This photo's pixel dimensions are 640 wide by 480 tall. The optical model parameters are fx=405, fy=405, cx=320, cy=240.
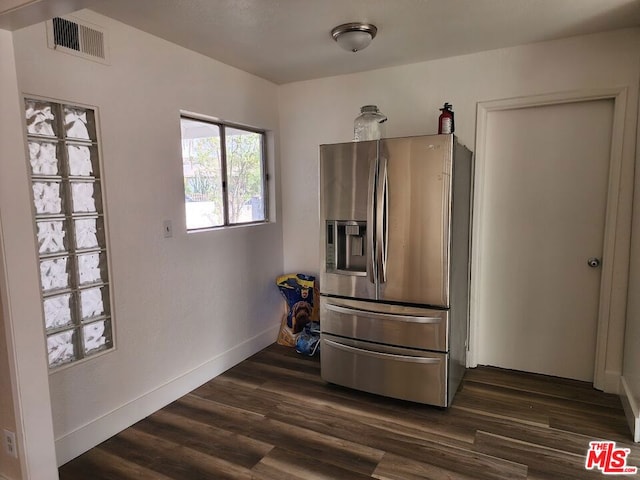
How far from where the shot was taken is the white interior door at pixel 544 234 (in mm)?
2912

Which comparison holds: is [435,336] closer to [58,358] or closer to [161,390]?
[161,390]

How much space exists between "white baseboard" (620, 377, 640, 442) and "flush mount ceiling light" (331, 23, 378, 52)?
2.74 meters

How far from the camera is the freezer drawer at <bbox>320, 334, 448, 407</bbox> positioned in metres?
2.63

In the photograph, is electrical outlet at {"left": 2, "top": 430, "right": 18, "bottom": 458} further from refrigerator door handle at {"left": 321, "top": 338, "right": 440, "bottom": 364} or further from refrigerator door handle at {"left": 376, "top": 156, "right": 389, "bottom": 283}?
refrigerator door handle at {"left": 376, "top": 156, "right": 389, "bottom": 283}

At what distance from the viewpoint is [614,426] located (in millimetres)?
2477

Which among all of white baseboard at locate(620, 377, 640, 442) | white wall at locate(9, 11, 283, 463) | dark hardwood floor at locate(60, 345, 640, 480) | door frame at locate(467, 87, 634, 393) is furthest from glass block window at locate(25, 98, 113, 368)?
white baseboard at locate(620, 377, 640, 442)

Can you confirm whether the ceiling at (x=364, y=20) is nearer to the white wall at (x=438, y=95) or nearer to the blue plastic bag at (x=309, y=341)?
the white wall at (x=438, y=95)

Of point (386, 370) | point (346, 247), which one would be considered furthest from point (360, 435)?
point (346, 247)

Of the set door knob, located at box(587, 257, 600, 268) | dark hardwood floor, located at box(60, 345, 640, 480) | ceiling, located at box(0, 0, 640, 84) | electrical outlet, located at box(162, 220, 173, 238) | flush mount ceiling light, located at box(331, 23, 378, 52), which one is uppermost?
ceiling, located at box(0, 0, 640, 84)

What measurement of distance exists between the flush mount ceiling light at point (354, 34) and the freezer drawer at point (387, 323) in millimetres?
1699


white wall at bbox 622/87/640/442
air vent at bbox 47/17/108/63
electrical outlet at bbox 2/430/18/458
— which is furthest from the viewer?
white wall at bbox 622/87/640/442

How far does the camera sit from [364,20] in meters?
2.44

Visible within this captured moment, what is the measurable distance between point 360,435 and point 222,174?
220 centimetres

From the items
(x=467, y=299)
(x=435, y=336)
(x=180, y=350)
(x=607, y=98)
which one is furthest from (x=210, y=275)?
(x=607, y=98)
